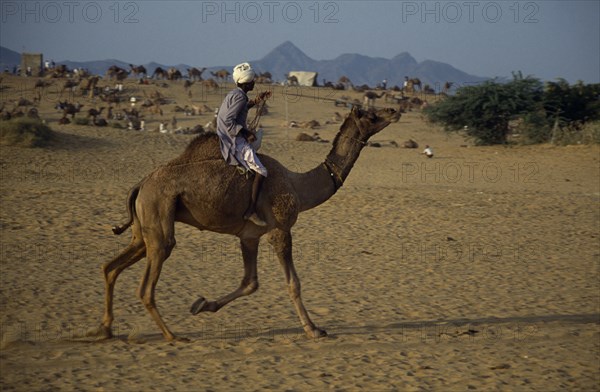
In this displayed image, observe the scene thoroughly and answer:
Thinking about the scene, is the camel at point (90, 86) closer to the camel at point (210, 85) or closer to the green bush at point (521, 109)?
the camel at point (210, 85)

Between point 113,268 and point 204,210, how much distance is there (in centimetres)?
110

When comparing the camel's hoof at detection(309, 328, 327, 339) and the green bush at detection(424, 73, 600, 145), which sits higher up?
the green bush at detection(424, 73, 600, 145)

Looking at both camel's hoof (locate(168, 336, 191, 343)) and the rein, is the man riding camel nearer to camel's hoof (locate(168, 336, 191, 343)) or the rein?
the rein

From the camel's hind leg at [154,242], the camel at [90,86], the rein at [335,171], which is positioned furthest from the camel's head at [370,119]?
the camel at [90,86]

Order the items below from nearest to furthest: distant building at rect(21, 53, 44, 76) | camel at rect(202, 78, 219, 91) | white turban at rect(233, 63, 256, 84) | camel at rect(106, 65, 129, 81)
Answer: white turban at rect(233, 63, 256, 84)
camel at rect(202, 78, 219, 91)
camel at rect(106, 65, 129, 81)
distant building at rect(21, 53, 44, 76)

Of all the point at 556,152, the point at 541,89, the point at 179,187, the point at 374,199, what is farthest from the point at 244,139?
the point at 541,89

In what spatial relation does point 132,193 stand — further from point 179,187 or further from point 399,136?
point 399,136

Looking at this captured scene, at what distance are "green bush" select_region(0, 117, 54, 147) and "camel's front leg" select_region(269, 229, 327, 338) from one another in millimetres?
16308

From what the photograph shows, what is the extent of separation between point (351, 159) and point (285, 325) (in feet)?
6.40

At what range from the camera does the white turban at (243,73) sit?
8039 millimetres

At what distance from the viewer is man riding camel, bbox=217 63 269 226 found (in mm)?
7742

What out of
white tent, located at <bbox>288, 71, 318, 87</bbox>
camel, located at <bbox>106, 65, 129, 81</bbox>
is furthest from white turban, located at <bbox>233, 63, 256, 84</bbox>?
white tent, located at <bbox>288, 71, 318, 87</bbox>

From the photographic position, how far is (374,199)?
57.3 feet

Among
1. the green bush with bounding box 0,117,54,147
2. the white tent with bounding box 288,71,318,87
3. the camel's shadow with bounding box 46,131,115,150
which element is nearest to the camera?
the green bush with bounding box 0,117,54,147
